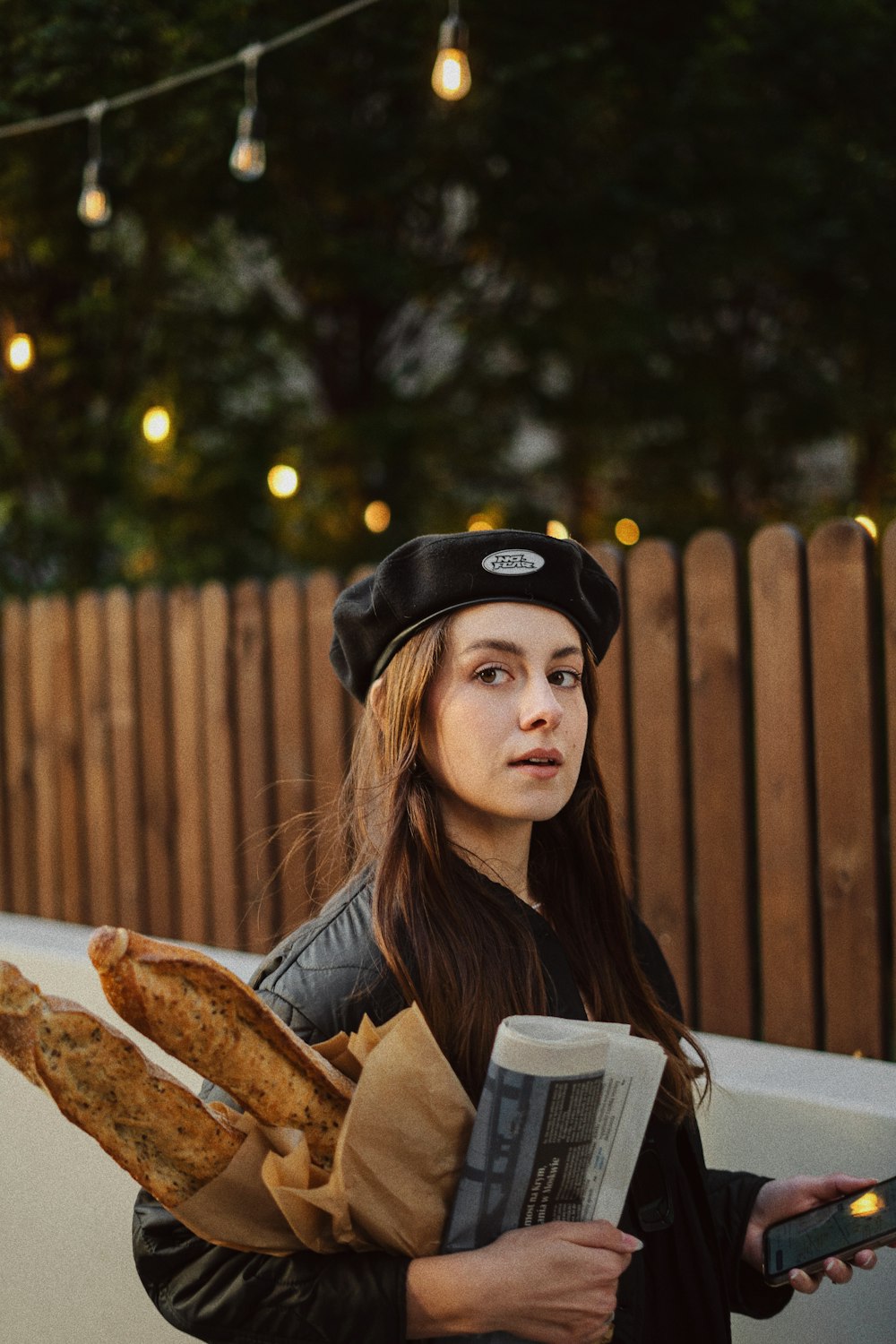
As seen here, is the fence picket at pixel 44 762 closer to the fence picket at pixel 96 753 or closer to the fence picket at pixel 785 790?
the fence picket at pixel 96 753

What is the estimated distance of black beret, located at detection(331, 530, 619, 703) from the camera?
60.9 inches

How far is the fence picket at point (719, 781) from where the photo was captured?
3.64 metres

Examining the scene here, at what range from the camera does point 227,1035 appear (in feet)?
3.98

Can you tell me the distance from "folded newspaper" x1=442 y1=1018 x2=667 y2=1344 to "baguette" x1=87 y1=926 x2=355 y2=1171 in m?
0.15

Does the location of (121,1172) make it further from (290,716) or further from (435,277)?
(435,277)

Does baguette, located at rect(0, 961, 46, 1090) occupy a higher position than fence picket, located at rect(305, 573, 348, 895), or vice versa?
fence picket, located at rect(305, 573, 348, 895)

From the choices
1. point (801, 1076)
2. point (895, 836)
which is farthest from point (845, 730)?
point (801, 1076)

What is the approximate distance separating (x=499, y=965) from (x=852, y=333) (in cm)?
687

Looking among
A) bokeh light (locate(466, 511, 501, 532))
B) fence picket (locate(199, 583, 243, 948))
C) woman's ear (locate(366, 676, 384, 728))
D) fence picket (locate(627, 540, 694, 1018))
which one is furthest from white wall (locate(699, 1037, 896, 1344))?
bokeh light (locate(466, 511, 501, 532))

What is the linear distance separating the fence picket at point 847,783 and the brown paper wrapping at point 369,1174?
243cm

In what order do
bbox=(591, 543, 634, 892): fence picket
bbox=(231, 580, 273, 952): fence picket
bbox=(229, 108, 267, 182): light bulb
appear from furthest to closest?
bbox=(231, 580, 273, 952): fence picket < bbox=(229, 108, 267, 182): light bulb < bbox=(591, 543, 634, 892): fence picket

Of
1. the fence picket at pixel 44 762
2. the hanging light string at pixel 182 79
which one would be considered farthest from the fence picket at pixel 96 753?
the hanging light string at pixel 182 79

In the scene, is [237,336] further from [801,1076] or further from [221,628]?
[801,1076]

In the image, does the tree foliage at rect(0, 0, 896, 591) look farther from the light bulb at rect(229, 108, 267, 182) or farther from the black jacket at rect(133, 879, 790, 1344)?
the black jacket at rect(133, 879, 790, 1344)
